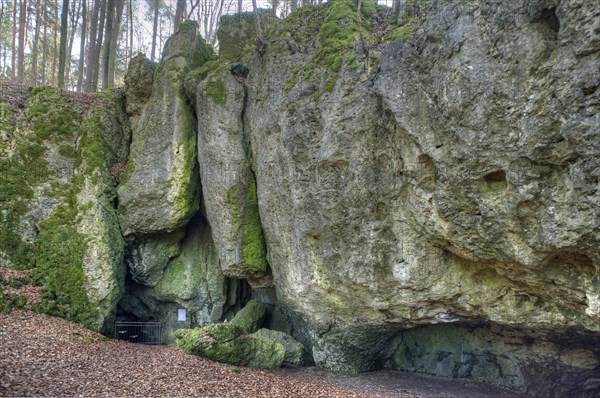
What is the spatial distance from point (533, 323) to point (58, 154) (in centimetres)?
1514

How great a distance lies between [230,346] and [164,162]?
6.96 m

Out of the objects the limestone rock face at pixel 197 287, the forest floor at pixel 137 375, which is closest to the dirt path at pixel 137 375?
the forest floor at pixel 137 375

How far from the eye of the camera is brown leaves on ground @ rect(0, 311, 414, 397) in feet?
22.8

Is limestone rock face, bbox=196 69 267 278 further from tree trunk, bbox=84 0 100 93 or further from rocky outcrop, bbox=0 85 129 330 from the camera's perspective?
tree trunk, bbox=84 0 100 93

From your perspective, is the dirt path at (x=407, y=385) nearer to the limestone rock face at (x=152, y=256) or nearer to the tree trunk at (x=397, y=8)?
the limestone rock face at (x=152, y=256)

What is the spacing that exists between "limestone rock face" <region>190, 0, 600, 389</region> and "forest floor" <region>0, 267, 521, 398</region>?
164 centimetres

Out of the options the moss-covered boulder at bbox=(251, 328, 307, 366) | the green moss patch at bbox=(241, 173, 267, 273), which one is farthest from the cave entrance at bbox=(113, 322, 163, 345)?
the green moss patch at bbox=(241, 173, 267, 273)

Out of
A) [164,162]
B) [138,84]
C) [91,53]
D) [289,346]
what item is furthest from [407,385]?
[91,53]

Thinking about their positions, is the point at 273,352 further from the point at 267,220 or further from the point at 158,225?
the point at 158,225

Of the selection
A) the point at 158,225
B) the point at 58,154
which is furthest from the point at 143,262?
the point at 58,154

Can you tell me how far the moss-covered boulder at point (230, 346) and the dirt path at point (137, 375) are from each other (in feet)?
0.91

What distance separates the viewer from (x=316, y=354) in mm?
11734

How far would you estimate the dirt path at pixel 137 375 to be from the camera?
7.08 meters

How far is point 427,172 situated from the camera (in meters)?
8.77
